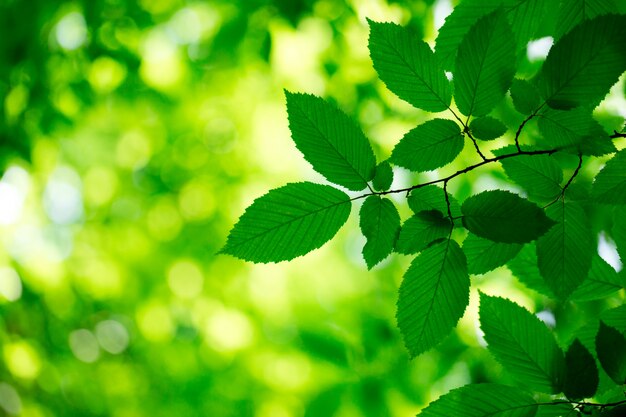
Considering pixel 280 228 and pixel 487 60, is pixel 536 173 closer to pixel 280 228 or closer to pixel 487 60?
pixel 487 60

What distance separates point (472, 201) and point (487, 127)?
0.15 metres

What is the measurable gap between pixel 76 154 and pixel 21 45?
8.56 feet

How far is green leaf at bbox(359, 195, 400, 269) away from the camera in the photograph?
2.76ft

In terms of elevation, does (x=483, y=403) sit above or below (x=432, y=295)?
below

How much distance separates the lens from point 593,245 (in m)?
0.88

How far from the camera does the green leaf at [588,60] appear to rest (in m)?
0.73

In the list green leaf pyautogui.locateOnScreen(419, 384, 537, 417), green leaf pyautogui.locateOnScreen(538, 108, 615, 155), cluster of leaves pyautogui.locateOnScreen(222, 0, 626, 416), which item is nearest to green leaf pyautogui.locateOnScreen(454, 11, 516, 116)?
cluster of leaves pyautogui.locateOnScreen(222, 0, 626, 416)

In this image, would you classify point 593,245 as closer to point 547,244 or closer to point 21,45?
point 547,244

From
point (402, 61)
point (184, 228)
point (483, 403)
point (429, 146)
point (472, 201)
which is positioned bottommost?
point (483, 403)

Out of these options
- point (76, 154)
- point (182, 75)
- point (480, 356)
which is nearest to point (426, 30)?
point (480, 356)

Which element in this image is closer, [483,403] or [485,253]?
[483,403]

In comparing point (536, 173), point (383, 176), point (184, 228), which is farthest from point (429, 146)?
point (184, 228)

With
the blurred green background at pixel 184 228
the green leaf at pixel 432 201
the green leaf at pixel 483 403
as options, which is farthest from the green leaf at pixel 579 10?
the blurred green background at pixel 184 228

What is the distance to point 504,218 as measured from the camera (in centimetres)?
73
